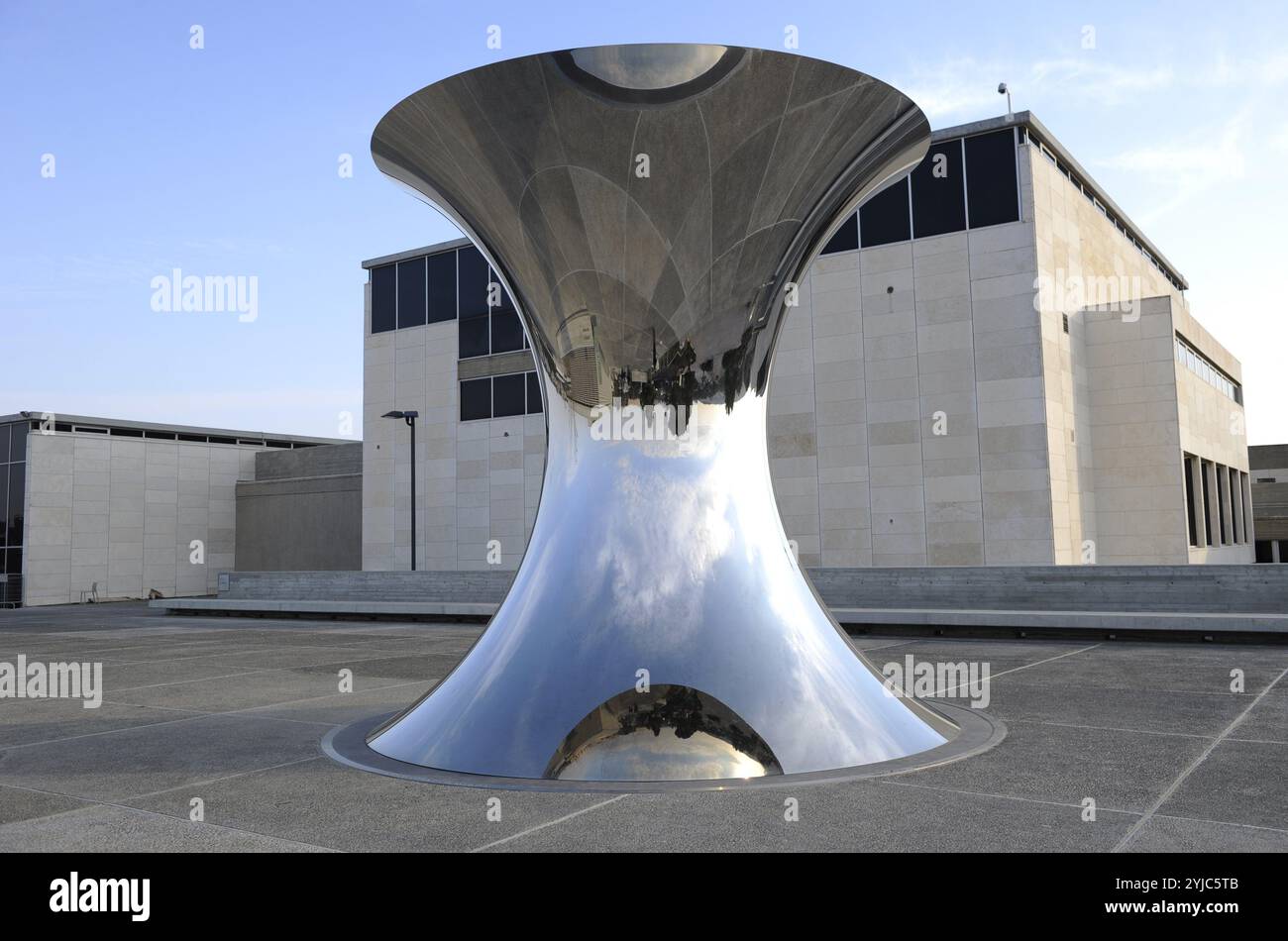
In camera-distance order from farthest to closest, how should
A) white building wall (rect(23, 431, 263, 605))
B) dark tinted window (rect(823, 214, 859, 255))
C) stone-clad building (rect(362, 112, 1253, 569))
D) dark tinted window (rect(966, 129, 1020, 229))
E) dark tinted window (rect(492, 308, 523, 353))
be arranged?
white building wall (rect(23, 431, 263, 605)) → dark tinted window (rect(492, 308, 523, 353)) → dark tinted window (rect(823, 214, 859, 255)) → dark tinted window (rect(966, 129, 1020, 229)) → stone-clad building (rect(362, 112, 1253, 569))

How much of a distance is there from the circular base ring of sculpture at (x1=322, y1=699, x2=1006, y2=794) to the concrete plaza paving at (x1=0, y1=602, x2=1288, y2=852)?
0.08m

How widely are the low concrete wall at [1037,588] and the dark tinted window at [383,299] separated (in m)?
17.0

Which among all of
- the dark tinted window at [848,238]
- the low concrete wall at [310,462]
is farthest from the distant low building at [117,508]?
the dark tinted window at [848,238]

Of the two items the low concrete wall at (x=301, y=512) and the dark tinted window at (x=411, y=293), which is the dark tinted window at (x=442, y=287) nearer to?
the dark tinted window at (x=411, y=293)

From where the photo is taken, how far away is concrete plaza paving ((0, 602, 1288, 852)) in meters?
3.86

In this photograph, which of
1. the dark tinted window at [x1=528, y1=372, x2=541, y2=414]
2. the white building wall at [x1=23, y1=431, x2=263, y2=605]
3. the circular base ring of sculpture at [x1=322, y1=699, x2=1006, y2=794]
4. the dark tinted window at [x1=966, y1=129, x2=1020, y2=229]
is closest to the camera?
the circular base ring of sculpture at [x1=322, y1=699, x2=1006, y2=794]

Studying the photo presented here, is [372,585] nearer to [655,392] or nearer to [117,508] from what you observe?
[655,392]

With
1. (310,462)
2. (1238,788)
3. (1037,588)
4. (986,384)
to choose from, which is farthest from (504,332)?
(1238,788)

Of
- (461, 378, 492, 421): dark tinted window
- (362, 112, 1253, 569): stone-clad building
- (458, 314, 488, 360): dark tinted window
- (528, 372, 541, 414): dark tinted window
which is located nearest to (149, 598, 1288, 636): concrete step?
(362, 112, 1253, 569): stone-clad building

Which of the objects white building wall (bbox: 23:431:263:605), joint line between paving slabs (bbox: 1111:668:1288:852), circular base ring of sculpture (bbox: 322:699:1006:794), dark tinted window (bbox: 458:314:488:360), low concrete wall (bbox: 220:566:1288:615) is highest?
dark tinted window (bbox: 458:314:488:360)

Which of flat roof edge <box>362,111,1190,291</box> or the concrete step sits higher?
flat roof edge <box>362,111,1190,291</box>

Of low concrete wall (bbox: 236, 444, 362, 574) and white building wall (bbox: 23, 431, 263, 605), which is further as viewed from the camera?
low concrete wall (bbox: 236, 444, 362, 574)

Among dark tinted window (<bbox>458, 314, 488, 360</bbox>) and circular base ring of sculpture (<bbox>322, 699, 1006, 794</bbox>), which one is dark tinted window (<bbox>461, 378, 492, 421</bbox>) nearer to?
dark tinted window (<bbox>458, 314, 488, 360</bbox>)
